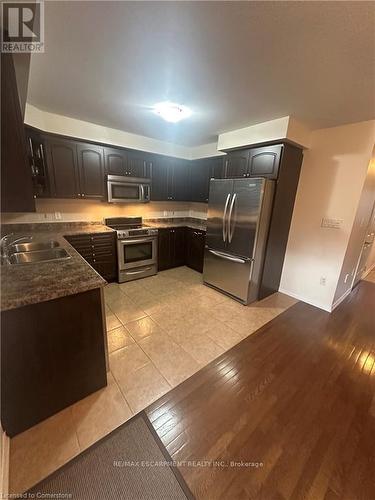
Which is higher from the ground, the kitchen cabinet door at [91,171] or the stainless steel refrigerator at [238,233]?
the kitchen cabinet door at [91,171]

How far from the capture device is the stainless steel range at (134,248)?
3.46m

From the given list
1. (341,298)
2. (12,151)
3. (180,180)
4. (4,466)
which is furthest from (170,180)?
(4,466)

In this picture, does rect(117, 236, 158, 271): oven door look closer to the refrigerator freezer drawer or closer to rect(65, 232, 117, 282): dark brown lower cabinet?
rect(65, 232, 117, 282): dark brown lower cabinet

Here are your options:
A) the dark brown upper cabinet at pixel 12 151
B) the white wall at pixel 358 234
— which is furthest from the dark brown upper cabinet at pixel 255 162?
the dark brown upper cabinet at pixel 12 151

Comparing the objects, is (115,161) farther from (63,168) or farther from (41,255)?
(41,255)

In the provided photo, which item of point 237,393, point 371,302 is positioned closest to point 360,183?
point 371,302

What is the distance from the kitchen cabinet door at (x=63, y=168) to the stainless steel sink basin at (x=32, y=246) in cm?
95

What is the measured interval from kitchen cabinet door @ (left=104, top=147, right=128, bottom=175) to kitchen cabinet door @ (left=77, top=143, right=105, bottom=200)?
0.08 meters

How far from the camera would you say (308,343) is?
229 cm

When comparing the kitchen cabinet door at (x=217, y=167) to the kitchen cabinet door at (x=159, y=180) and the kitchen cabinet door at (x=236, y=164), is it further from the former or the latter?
the kitchen cabinet door at (x=159, y=180)

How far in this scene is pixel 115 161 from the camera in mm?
3398

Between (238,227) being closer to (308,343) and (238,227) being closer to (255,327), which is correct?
(255,327)

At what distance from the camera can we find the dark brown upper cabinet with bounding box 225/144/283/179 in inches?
104

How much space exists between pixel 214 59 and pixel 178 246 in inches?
125
